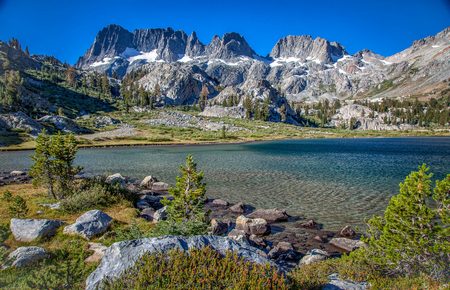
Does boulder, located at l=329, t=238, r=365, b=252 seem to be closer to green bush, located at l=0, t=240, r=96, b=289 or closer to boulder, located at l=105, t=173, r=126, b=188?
green bush, located at l=0, t=240, r=96, b=289

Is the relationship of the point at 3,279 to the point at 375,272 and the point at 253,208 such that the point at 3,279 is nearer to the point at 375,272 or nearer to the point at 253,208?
the point at 375,272

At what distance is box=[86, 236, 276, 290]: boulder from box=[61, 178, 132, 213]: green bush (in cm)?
1585

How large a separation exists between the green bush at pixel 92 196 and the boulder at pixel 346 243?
18608mm

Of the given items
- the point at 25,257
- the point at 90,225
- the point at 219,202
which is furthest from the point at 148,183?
the point at 25,257

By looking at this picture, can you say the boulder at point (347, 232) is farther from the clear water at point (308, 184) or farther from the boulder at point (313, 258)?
the boulder at point (313, 258)

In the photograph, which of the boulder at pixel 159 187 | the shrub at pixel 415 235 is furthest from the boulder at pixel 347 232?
the boulder at pixel 159 187

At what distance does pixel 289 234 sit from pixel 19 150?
10267 cm

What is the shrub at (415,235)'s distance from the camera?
36.7ft

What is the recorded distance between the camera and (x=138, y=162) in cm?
7125

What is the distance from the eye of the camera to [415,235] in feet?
38.0

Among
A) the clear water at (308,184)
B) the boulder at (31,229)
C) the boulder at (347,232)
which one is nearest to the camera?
the boulder at (31,229)

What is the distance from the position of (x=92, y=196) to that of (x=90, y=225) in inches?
318

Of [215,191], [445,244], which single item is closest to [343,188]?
[215,191]

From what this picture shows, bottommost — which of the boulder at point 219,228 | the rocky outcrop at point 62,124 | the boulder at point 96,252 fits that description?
the boulder at point 219,228
